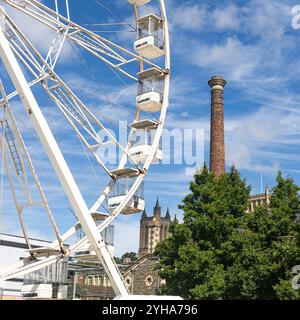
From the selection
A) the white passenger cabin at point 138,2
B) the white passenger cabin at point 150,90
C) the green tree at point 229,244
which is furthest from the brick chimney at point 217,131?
the white passenger cabin at point 138,2

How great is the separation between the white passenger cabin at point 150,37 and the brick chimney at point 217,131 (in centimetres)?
5062

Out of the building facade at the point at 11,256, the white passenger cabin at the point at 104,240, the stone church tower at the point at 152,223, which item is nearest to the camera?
the white passenger cabin at the point at 104,240

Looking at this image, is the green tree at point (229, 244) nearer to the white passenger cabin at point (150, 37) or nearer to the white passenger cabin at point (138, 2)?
the white passenger cabin at point (150, 37)

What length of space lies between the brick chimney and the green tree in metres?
32.6

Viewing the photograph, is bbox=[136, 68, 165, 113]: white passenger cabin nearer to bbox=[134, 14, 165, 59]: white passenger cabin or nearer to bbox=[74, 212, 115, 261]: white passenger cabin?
bbox=[134, 14, 165, 59]: white passenger cabin

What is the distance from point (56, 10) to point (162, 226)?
122m

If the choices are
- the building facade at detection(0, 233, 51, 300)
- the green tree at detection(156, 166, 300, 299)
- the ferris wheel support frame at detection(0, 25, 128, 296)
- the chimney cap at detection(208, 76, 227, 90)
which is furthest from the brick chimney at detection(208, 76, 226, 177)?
the ferris wheel support frame at detection(0, 25, 128, 296)

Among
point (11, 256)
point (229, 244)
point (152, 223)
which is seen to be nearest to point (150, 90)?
point (229, 244)

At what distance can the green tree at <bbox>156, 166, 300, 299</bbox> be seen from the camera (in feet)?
122

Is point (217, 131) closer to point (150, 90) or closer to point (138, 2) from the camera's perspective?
point (138, 2)

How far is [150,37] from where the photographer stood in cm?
3356

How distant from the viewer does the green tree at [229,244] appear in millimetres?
37250

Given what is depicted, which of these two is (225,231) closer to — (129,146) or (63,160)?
(129,146)
